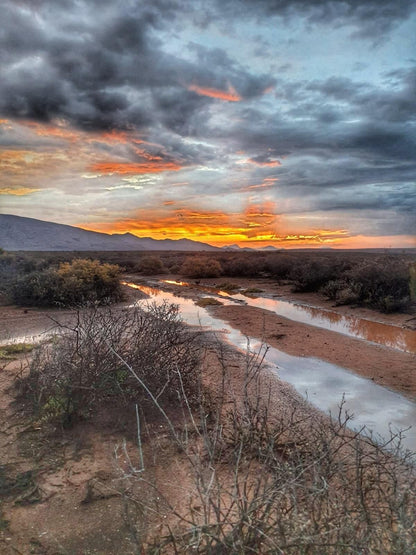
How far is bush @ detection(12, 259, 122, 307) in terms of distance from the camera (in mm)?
14945

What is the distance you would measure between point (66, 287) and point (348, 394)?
11234mm

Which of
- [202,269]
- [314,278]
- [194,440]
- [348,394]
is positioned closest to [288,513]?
[194,440]

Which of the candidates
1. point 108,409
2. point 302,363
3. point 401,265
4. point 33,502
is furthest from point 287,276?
point 33,502

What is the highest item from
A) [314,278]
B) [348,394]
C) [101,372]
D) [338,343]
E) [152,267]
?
[314,278]

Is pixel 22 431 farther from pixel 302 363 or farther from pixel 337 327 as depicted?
pixel 337 327

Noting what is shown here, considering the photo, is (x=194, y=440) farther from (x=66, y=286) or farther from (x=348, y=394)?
(x=66, y=286)

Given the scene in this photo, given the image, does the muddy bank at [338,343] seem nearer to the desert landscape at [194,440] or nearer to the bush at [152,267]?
the desert landscape at [194,440]

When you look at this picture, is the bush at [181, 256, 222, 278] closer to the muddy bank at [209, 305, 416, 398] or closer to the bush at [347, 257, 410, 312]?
the bush at [347, 257, 410, 312]

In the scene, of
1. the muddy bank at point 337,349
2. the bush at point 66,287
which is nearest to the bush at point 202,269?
the bush at point 66,287

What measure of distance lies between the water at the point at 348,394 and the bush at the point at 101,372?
73cm

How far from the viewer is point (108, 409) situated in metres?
5.41

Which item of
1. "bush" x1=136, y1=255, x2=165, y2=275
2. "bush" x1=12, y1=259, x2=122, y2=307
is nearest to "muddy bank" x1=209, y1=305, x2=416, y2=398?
"bush" x1=12, y1=259, x2=122, y2=307

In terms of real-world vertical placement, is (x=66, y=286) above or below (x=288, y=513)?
above

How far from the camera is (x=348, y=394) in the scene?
6820 millimetres
